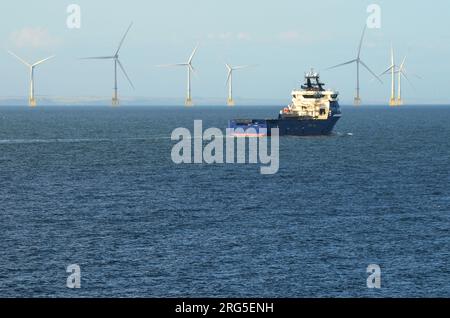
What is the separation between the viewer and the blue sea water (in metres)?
45.8

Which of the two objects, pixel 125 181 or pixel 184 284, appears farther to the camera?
pixel 125 181

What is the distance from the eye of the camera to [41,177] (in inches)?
4456

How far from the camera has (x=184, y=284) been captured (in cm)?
4525

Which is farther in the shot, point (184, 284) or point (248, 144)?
point (248, 144)

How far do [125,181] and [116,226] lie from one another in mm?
41155

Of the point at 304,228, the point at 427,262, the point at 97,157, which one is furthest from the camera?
the point at 97,157

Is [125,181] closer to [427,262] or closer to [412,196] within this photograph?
[412,196]

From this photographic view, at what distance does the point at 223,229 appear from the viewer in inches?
2608

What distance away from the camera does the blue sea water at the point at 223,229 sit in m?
45.8
